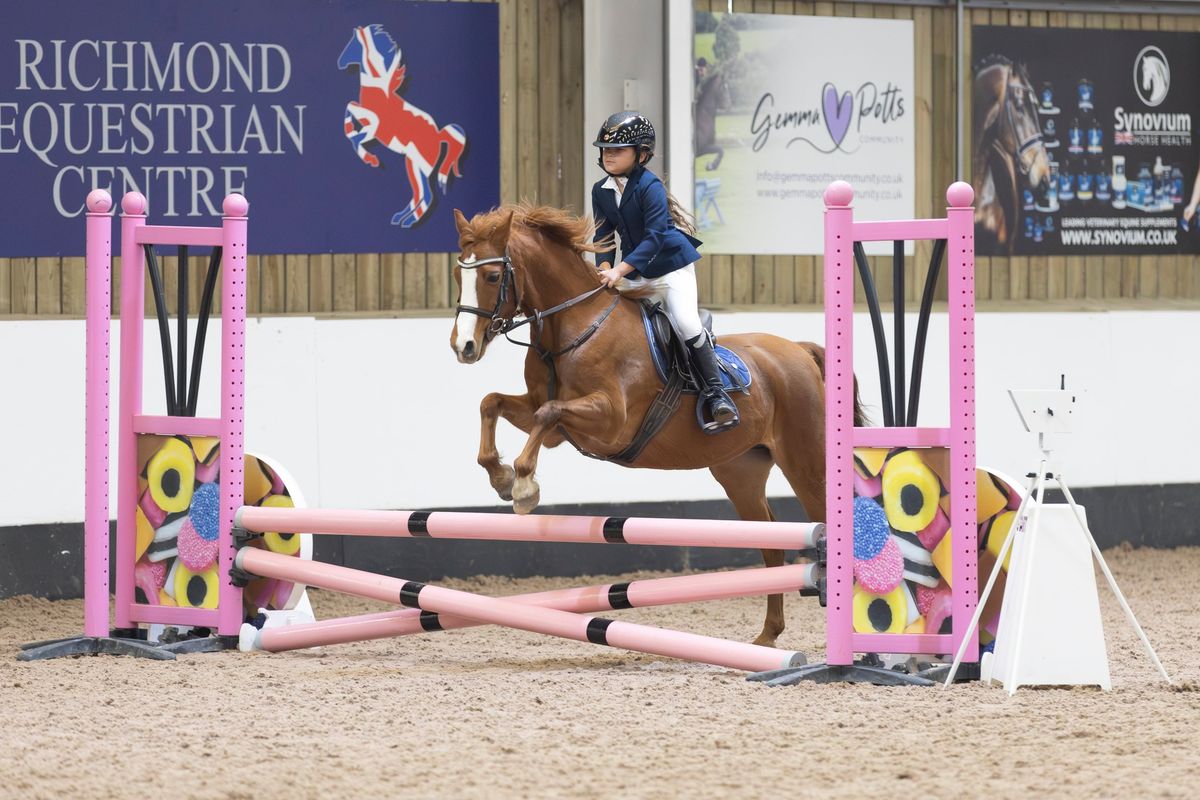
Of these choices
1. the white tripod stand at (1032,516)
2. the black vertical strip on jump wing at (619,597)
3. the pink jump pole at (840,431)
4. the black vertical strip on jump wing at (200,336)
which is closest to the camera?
the white tripod stand at (1032,516)

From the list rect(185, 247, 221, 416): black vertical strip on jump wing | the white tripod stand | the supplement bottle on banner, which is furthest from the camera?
the supplement bottle on banner

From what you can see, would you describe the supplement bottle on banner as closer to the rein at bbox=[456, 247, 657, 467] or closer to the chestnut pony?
the chestnut pony

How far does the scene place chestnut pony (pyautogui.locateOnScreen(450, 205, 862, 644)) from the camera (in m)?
5.27

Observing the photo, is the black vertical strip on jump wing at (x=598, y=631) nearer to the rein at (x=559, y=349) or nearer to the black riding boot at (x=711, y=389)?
the rein at (x=559, y=349)

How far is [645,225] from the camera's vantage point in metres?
5.60

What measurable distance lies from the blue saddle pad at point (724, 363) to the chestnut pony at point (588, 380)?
3 centimetres

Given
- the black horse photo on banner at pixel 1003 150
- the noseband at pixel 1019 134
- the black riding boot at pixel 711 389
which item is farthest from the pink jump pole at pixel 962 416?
the noseband at pixel 1019 134

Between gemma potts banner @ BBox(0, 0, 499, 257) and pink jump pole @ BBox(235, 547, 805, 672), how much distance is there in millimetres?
2696

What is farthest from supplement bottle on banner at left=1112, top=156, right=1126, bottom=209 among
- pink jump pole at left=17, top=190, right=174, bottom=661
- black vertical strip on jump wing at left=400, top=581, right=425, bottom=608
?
pink jump pole at left=17, top=190, right=174, bottom=661

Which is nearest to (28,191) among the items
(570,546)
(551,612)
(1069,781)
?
(570,546)

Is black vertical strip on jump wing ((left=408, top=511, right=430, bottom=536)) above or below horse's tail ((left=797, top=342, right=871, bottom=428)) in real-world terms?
below

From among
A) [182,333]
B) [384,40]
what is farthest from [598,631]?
[384,40]

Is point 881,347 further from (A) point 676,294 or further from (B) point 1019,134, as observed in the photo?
(B) point 1019,134

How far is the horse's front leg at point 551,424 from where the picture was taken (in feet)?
17.0
